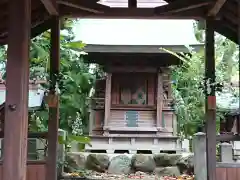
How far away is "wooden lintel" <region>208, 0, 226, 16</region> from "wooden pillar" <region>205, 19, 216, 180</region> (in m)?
0.16

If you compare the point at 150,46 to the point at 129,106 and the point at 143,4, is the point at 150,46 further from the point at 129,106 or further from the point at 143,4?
the point at 143,4

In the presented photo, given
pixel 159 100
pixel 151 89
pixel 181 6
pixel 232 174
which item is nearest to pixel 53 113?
pixel 181 6

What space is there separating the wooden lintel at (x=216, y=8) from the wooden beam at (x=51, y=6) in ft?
6.64

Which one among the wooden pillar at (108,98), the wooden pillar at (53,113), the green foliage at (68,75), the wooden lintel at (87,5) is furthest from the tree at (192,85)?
the wooden pillar at (53,113)

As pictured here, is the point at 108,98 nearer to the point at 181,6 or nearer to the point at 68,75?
the point at 68,75

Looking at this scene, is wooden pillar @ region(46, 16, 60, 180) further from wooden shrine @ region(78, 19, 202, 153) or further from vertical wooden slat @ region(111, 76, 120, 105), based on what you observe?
vertical wooden slat @ region(111, 76, 120, 105)

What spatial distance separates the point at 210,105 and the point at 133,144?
4815 millimetres

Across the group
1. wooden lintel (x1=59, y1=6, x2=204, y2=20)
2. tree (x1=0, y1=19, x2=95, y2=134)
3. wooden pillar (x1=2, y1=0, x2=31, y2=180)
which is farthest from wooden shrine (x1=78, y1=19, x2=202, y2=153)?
wooden pillar (x1=2, y1=0, x2=31, y2=180)

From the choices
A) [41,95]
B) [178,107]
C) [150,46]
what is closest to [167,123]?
[178,107]

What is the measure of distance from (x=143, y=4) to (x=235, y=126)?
8.66 feet

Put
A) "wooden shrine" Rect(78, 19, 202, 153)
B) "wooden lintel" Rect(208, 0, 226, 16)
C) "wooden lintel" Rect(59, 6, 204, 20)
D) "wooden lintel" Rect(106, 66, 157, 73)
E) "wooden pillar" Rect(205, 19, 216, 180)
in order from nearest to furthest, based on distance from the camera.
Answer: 1. "wooden lintel" Rect(208, 0, 226, 16)
2. "wooden pillar" Rect(205, 19, 216, 180)
3. "wooden lintel" Rect(59, 6, 204, 20)
4. "wooden shrine" Rect(78, 19, 202, 153)
5. "wooden lintel" Rect(106, 66, 157, 73)

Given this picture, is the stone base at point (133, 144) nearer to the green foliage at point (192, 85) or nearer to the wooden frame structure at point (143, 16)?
the green foliage at point (192, 85)

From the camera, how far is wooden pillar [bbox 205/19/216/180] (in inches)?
215

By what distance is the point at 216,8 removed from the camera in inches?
208
